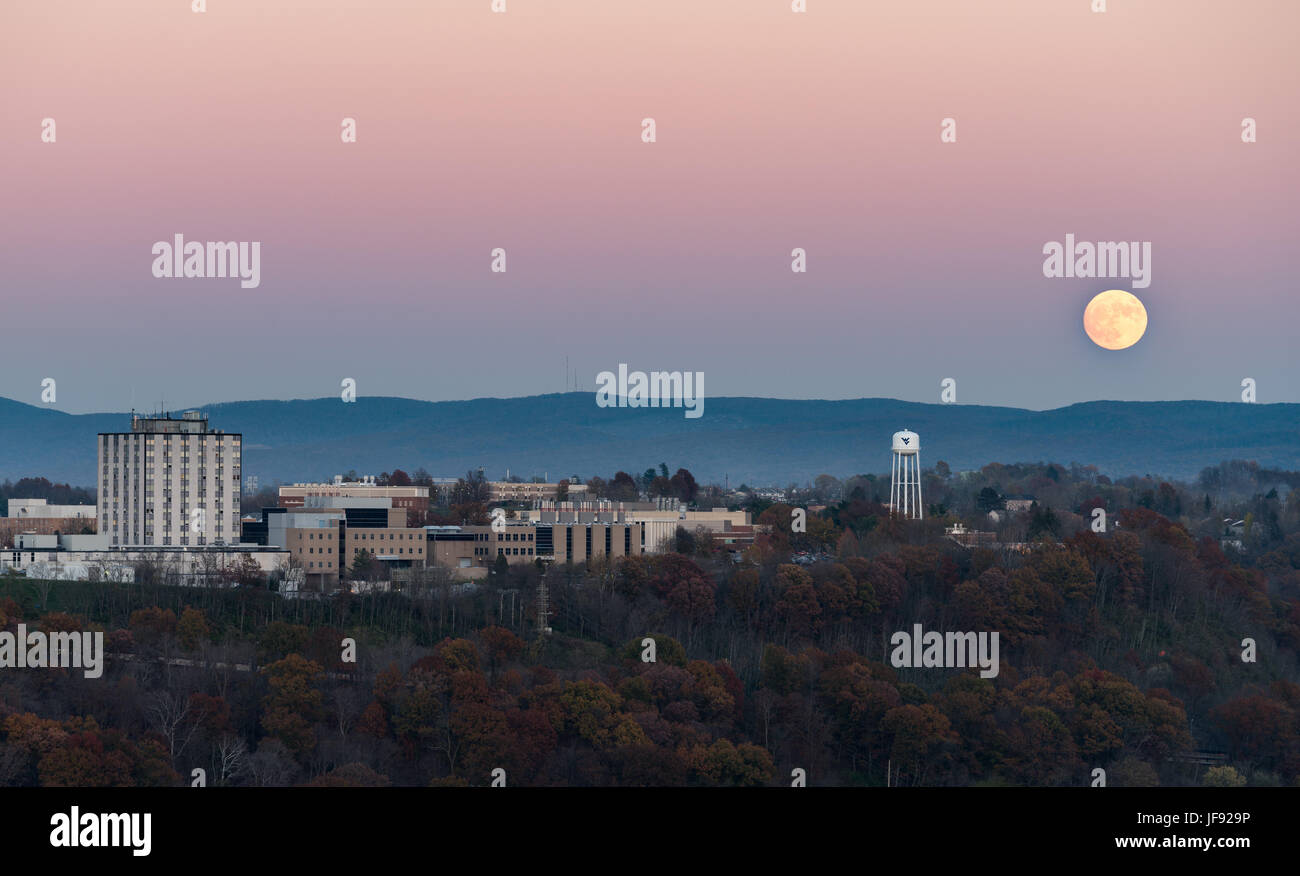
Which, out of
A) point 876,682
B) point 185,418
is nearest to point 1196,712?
point 876,682

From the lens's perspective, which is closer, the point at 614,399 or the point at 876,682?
the point at 876,682

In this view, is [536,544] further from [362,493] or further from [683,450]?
[683,450]

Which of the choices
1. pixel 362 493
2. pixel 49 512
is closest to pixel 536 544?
pixel 362 493

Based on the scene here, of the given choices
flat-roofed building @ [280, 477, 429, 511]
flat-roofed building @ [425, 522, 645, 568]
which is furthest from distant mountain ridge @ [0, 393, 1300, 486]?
flat-roofed building @ [425, 522, 645, 568]

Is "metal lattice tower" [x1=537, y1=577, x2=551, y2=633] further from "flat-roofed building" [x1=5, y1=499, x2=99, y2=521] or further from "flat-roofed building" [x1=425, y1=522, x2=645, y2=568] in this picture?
"flat-roofed building" [x1=5, y1=499, x2=99, y2=521]

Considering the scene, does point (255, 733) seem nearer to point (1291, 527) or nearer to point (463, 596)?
point (463, 596)

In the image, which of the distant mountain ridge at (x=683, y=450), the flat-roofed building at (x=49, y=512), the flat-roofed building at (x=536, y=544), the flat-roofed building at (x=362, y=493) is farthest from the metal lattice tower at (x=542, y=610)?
Answer: the distant mountain ridge at (x=683, y=450)

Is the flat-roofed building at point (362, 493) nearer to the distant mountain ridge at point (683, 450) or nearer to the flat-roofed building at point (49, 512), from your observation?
the flat-roofed building at point (49, 512)
